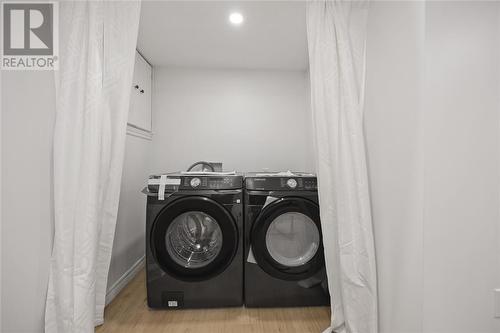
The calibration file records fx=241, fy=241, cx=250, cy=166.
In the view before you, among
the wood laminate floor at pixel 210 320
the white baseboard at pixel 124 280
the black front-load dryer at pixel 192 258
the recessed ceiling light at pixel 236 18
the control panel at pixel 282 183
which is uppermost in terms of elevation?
the recessed ceiling light at pixel 236 18

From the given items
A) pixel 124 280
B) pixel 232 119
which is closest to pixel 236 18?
pixel 232 119

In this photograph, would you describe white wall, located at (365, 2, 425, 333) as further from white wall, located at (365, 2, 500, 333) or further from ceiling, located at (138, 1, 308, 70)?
ceiling, located at (138, 1, 308, 70)

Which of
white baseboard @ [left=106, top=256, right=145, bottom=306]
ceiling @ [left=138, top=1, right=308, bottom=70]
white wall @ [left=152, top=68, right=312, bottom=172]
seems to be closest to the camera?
ceiling @ [left=138, top=1, right=308, bottom=70]

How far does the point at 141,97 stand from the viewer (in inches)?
87.9

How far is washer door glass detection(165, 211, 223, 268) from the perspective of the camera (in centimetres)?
164

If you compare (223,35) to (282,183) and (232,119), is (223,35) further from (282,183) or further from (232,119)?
(282,183)

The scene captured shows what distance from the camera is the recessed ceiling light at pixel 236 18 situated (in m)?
1.64

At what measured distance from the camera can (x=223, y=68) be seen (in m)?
2.56

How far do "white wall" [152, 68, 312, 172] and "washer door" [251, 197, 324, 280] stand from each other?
98 cm

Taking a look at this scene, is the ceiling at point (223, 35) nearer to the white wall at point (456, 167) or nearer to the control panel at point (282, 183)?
the white wall at point (456, 167)

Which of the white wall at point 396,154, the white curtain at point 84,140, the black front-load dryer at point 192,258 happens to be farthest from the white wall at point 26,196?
the white wall at point 396,154

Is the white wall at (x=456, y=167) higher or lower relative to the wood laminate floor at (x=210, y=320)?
higher

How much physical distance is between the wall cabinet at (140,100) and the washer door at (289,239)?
4.47 ft

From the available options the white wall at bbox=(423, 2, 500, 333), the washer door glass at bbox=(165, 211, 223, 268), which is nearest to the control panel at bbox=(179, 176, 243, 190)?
the washer door glass at bbox=(165, 211, 223, 268)
